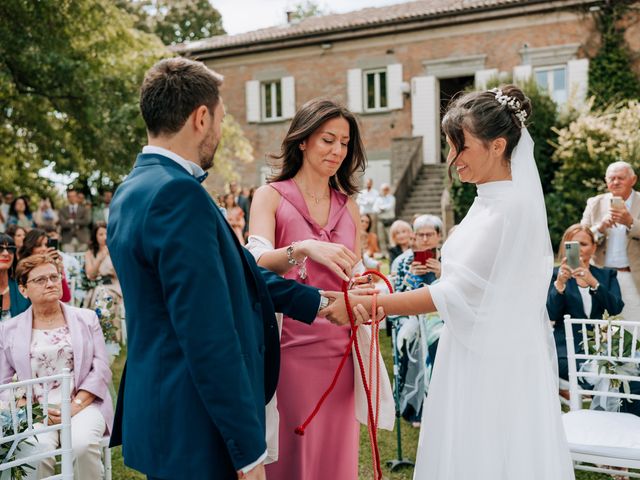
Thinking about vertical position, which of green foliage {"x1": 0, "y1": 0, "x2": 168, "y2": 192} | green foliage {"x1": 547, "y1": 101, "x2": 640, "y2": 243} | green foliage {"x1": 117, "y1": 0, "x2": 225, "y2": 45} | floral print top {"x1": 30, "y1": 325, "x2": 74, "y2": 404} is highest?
green foliage {"x1": 117, "y1": 0, "x2": 225, "y2": 45}

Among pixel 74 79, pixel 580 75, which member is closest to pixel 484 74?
pixel 580 75

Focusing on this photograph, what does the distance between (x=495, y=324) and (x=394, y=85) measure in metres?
18.5

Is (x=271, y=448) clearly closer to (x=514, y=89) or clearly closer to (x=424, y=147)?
(x=514, y=89)

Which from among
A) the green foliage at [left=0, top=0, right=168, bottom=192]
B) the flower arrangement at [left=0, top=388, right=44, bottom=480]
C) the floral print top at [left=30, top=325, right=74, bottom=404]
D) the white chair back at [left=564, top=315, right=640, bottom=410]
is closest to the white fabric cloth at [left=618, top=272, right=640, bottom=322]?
the white chair back at [left=564, top=315, right=640, bottom=410]

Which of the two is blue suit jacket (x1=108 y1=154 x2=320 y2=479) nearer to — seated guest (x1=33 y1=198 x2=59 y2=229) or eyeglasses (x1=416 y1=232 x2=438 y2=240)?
eyeglasses (x1=416 y1=232 x2=438 y2=240)

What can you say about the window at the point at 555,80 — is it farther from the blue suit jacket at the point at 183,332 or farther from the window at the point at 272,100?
the blue suit jacket at the point at 183,332

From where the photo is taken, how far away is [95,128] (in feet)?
45.2

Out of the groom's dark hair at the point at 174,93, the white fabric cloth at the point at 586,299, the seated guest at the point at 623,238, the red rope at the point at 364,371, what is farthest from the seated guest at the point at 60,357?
the seated guest at the point at 623,238

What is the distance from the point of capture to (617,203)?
19.8ft

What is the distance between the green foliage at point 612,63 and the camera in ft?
57.1

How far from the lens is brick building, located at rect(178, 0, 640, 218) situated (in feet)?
59.9

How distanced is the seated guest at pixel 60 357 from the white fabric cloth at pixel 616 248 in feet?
16.2

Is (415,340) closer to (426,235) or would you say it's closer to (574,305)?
(426,235)

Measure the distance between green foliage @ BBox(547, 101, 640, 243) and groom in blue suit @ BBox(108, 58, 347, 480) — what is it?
42.5ft
